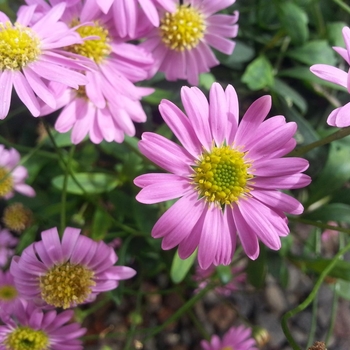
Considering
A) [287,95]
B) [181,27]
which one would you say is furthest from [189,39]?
[287,95]

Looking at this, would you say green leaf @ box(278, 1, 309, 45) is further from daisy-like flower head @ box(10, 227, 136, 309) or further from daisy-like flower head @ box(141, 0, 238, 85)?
daisy-like flower head @ box(10, 227, 136, 309)

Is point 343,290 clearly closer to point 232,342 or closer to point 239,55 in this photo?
point 232,342

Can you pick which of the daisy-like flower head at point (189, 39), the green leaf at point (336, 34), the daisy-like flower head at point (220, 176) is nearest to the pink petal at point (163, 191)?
the daisy-like flower head at point (220, 176)

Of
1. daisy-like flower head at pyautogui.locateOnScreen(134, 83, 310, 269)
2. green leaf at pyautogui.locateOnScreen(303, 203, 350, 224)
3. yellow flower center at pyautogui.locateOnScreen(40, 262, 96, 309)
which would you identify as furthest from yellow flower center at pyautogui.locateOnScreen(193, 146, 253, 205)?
green leaf at pyautogui.locateOnScreen(303, 203, 350, 224)

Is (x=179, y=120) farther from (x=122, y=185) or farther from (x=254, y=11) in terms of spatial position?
(x=254, y=11)

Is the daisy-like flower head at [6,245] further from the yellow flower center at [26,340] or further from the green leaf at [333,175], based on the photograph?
the green leaf at [333,175]

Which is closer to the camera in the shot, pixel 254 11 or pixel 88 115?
pixel 88 115

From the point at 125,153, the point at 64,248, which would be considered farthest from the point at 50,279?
the point at 125,153
